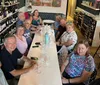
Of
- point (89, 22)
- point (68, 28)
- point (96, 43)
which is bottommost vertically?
point (96, 43)

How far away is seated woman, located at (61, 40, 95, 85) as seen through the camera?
2227 mm

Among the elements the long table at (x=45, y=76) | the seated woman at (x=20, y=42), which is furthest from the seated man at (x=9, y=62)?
the seated woman at (x=20, y=42)

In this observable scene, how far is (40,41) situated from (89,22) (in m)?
3.46

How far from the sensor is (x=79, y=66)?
2.33 m

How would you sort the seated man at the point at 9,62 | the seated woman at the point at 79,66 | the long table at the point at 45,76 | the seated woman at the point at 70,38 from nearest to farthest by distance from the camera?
the long table at the point at 45,76 → the seated man at the point at 9,62 → the seated woman at the point at 79,66 → the seated woman at the point at 70,38

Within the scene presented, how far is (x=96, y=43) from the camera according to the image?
18.9ft

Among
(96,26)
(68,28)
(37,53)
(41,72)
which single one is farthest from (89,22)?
(41,72)

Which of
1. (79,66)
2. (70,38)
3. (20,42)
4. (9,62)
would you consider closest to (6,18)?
(20,42)

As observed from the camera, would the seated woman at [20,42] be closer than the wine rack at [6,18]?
Yes

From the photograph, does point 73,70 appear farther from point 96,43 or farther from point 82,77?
point 96,43

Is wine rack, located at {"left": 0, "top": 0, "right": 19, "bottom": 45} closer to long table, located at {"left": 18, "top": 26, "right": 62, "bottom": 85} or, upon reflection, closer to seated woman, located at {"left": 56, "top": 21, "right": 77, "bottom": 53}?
seated woman, located at {"left": 56, "top": 21, "right": 77, "bottom": 53}

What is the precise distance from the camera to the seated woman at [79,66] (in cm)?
223

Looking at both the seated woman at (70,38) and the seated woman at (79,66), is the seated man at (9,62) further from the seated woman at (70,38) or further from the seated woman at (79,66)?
the seated woman at (70,38)

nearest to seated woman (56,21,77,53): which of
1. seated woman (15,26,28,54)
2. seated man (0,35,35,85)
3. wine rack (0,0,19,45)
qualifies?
seated woman (15,26,28,54)
